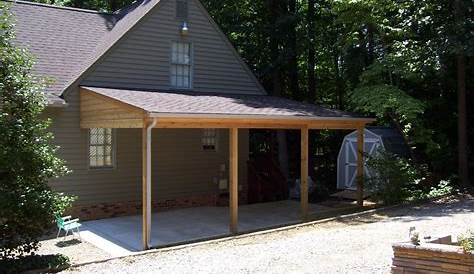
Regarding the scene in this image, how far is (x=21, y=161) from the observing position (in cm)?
880

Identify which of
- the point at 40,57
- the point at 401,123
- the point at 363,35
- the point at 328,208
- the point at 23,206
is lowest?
the point at 328,208

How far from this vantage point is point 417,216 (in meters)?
12.5

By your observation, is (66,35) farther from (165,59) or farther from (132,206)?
(132,206)

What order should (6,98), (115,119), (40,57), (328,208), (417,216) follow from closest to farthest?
1. (6,98)
2. (115,119)
3. (417,216)
4. (40,57)
5. (328,208)

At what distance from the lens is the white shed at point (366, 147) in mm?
18000

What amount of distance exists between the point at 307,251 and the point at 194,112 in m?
3.71

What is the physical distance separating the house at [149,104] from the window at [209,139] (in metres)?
0.04

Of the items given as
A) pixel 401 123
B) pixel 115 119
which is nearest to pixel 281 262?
pixel 115 119

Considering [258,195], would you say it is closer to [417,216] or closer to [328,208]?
[328,208]

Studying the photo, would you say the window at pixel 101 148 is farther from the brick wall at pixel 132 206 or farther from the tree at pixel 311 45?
the tree at pixel 311 45

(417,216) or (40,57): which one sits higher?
(40,57)

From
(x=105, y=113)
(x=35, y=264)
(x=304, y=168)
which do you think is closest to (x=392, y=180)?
(x=304, y=168)

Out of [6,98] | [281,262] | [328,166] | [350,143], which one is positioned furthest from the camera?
[328,166]

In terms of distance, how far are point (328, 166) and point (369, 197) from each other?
760 centimetres
